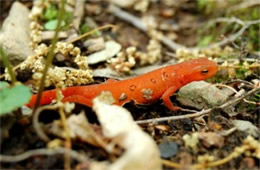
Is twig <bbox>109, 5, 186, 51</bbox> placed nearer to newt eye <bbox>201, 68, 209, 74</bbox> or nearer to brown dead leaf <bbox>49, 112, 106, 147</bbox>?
newt eye <bbox>201, 68, 209, 74</bbox>

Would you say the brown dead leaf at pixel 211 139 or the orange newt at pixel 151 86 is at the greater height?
the orange newt at pixel 151 86

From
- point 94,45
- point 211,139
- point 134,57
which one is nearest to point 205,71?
point 211,139

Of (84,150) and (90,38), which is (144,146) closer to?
(84,150)

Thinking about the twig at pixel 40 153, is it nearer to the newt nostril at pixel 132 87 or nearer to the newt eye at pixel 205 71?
the newt nostril at pixel 132 87

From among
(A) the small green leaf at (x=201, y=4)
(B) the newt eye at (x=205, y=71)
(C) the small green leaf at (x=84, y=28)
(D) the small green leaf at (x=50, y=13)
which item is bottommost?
(B) the newt eye at (x=205, y=71)

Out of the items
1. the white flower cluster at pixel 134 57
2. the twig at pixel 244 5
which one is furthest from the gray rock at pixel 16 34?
the twig at pixel 244 5

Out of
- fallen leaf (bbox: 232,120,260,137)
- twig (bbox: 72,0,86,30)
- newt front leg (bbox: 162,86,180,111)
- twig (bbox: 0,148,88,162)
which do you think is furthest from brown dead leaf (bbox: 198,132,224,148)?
twig (bbox: 72,0,86,30)

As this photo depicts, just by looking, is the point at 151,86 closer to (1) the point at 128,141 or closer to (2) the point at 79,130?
(2) the point at 79,130
